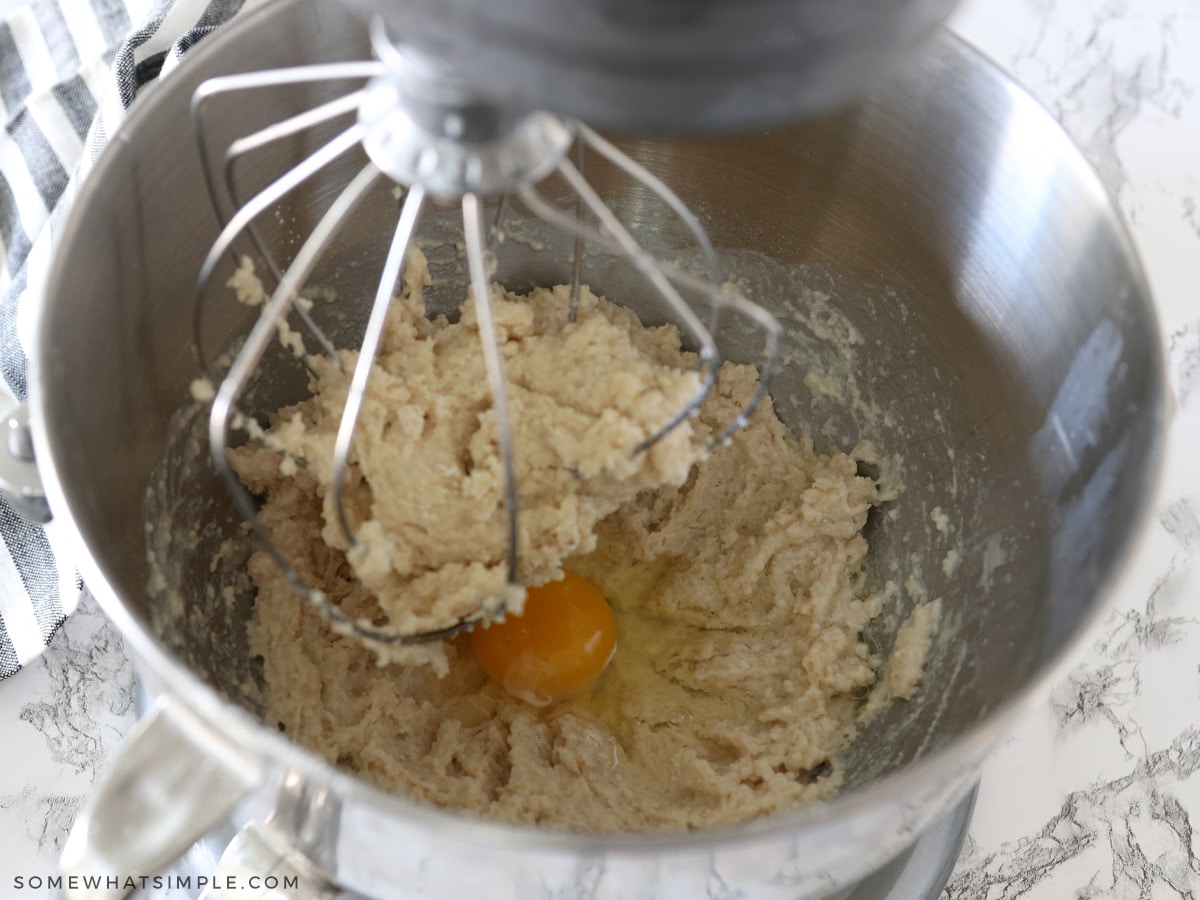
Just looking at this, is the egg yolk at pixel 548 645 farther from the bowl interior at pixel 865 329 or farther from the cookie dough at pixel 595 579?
A: the bowl interior at pixel 865 329

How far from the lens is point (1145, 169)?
172 centimetres

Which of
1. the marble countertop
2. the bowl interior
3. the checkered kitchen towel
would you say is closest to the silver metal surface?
the bowl interior

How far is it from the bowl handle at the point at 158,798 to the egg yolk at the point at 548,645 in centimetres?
49

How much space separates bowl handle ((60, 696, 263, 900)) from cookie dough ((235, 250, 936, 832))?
0.29 meters

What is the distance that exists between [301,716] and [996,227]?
92cm

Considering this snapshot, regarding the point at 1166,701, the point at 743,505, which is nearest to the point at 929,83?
the point at 743,505

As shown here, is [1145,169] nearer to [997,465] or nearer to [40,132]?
[997,465]

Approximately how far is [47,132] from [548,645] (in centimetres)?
99

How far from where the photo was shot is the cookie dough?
1156 mm

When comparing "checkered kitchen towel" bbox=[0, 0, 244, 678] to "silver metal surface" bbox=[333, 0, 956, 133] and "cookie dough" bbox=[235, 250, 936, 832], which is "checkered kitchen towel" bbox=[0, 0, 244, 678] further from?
"silver metal surface" bbox=[333, 0, 956, 133]

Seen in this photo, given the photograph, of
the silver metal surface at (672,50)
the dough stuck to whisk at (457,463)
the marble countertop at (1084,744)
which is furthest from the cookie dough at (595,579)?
the silver metal surface at (672,50)

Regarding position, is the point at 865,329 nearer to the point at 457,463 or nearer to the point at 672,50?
the point at 457,463

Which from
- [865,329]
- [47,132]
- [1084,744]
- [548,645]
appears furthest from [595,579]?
[47,132]

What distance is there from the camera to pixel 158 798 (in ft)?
2.66
